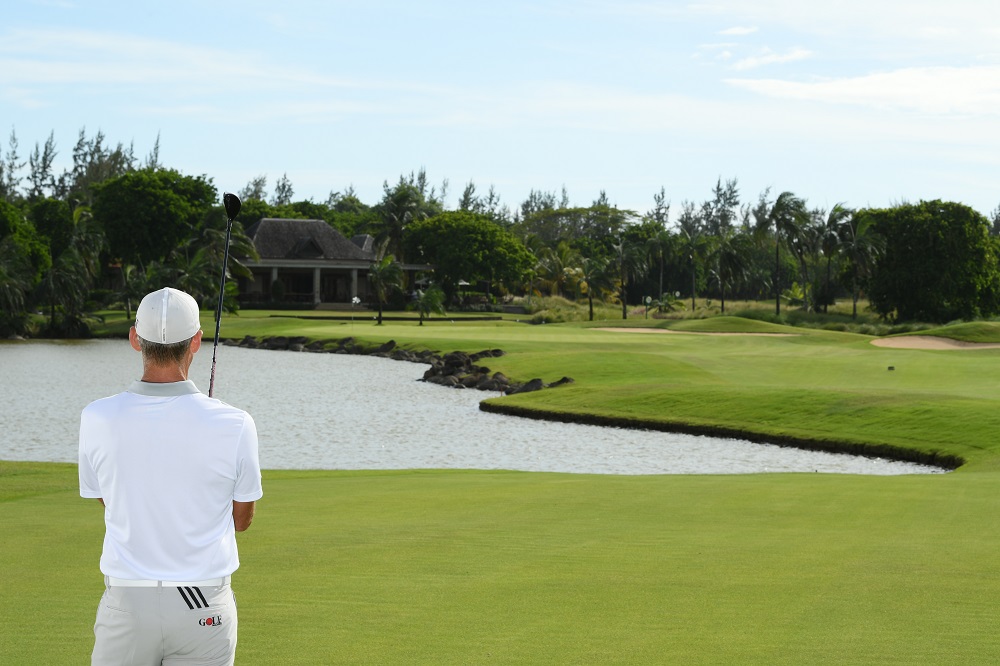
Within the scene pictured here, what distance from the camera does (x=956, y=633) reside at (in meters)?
7.94

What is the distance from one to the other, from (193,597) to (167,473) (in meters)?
0.47

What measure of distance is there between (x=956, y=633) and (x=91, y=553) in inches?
287

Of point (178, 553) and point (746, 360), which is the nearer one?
point (178, 553)

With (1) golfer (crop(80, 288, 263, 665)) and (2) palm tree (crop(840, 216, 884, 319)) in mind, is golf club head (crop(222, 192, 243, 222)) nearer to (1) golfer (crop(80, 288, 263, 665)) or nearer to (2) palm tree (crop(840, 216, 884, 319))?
(1) golfer (crop(80, 288, 263, 665))

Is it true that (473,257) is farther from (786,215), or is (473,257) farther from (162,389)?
(162,389)

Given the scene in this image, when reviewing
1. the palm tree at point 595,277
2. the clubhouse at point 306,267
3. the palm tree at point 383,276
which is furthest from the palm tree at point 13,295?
the palm tree at point 595,277

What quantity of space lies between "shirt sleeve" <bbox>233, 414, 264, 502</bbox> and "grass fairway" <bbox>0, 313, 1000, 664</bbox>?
9.53 feet

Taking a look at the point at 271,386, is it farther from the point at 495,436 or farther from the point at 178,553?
the point at 178,553

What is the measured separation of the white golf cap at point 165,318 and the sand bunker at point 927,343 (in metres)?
53.6

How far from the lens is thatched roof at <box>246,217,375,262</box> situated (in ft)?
353

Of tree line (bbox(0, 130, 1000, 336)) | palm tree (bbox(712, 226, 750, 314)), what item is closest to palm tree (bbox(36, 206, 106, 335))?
tree line (bbox(0, 130, 1000, 336))

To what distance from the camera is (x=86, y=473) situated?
459 centimetres

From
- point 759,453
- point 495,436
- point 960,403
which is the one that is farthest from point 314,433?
point 960,403

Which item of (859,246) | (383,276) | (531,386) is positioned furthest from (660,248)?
(531,386)
